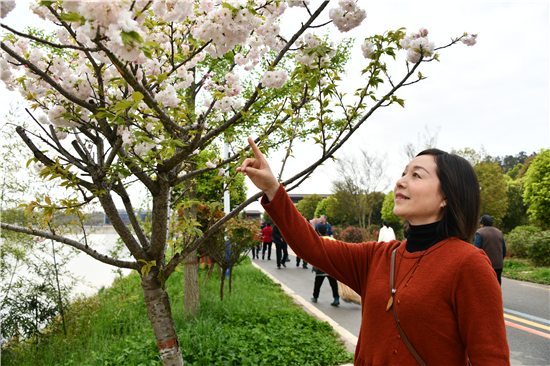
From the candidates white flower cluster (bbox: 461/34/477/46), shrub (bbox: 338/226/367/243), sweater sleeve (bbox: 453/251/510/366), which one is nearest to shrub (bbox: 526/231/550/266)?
shrub (bbox: 338/226/367/243)

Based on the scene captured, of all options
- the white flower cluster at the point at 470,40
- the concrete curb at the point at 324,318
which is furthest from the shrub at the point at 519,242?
the white flower cluster at the point at 470,40

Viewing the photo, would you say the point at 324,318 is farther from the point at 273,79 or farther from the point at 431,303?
the point at 431,303

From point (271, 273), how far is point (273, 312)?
220 inches

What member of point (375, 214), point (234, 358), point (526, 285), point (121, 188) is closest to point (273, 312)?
point (234, 358)

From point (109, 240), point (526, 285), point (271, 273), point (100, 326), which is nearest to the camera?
point (100, 326)

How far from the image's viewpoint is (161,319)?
211 cm

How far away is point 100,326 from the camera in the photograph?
177 inches

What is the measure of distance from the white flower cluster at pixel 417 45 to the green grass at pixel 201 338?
310 centimetres

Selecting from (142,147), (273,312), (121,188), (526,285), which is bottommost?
(526,285)

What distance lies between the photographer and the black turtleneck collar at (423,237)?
4.57 feet

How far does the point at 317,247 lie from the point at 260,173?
450 millimetres

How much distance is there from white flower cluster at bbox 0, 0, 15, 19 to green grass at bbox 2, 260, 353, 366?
122 inches

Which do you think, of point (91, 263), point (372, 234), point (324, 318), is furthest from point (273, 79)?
point (372, 234)

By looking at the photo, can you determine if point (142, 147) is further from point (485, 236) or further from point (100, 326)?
point (485, 236)
